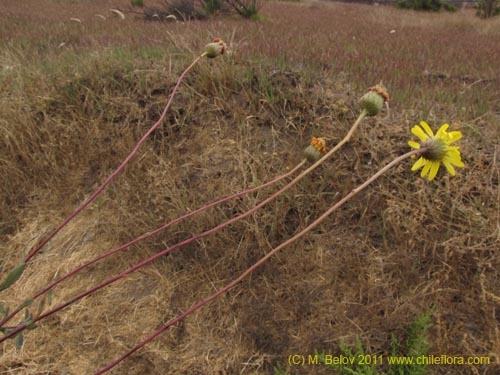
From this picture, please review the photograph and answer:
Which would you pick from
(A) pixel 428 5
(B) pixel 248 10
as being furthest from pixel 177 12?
(A) pixel 428 5

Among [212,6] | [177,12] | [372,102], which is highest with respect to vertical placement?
[372,102]

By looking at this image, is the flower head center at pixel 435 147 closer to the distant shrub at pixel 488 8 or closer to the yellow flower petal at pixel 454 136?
the yellow flower petal at pixel 454 136

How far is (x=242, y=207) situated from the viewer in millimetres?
2150

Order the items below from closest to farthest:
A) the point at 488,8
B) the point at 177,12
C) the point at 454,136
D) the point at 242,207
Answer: the point at 454,136 → the point at 242,207 → the point at 177,12 → the point at 488,8

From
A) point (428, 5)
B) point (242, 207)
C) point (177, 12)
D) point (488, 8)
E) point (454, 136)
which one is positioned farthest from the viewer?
point (428, 5)

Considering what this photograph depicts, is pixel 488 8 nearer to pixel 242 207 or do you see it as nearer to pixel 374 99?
pixel 242 207

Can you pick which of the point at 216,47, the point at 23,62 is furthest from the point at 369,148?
the point at 23,62

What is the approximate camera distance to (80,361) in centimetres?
192

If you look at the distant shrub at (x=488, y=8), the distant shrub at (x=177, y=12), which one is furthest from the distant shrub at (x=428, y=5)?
the distant shrub at (x=177, y=12)

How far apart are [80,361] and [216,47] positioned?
1.71 metres

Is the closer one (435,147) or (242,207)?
(435,147)

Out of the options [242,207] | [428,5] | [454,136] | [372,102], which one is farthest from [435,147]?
[428,5]

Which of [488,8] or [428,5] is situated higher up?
[488,8]

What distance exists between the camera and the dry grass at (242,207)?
182 centimetres
